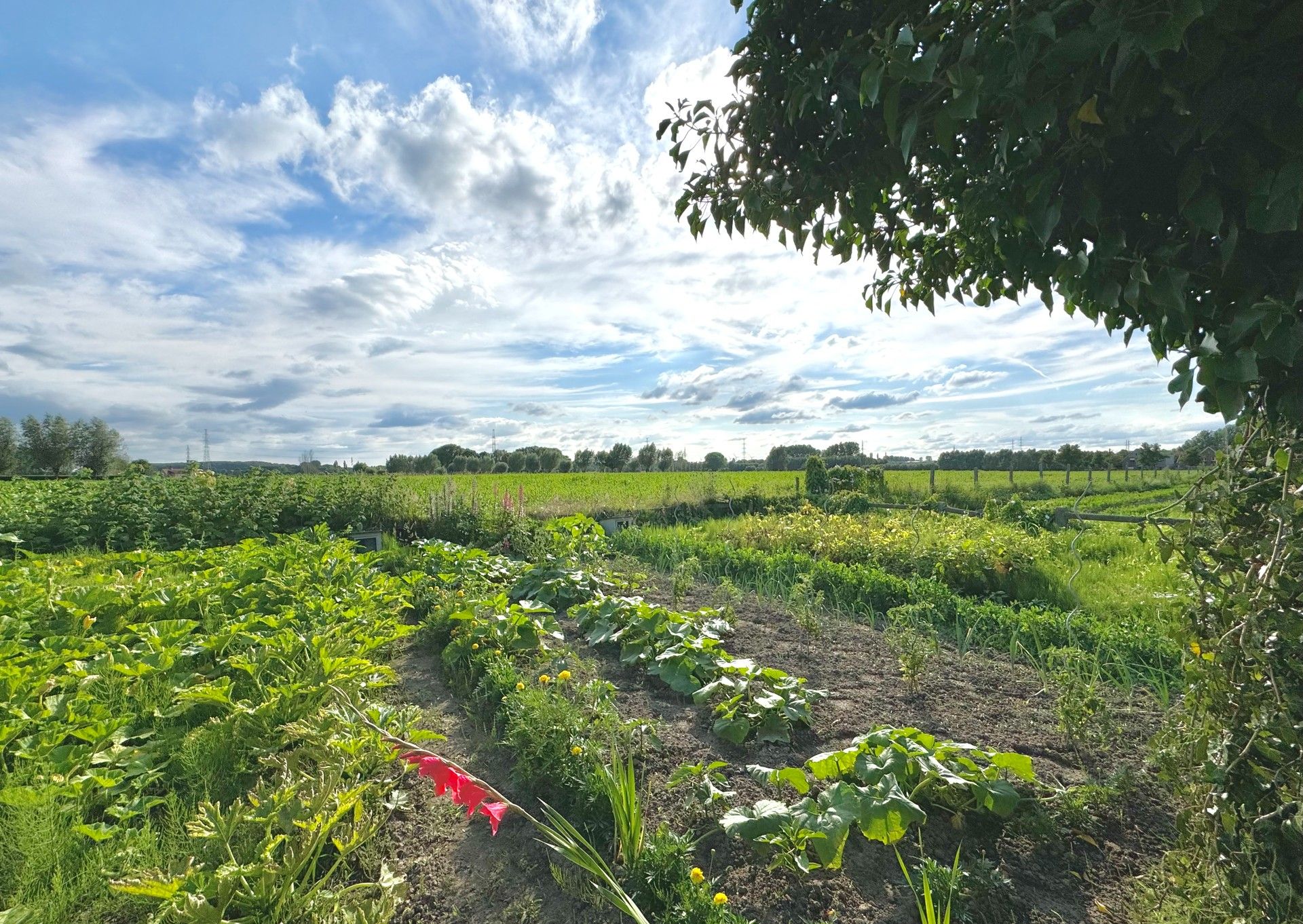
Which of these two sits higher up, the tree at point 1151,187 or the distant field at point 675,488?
the tree at point 1151,187

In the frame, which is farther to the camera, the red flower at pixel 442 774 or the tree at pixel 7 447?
the tree at pixel 7 447

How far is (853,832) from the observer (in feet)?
8.23

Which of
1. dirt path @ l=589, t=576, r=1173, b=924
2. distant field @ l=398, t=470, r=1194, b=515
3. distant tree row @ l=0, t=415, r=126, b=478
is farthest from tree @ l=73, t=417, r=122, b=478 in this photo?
dirt path @ l=589, t=576, r=1173, b=924

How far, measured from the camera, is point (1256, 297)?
133cm

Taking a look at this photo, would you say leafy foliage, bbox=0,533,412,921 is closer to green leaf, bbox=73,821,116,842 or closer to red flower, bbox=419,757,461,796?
green leaf, bbox=73,821,116,842

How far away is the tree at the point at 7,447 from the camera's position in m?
45.9

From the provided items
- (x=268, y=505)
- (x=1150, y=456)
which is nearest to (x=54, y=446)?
(x=268, y=505)

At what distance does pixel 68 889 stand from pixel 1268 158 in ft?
13.0

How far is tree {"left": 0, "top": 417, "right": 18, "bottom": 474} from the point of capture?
1807 inches

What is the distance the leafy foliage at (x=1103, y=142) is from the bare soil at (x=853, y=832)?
1.87 meters

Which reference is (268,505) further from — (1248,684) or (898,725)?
(1248,684)

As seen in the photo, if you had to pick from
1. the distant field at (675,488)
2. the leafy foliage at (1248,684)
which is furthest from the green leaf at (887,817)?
the distant field at (675,488)

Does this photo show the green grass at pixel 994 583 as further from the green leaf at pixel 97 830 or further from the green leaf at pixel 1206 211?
the green leaf at pixel 97 830

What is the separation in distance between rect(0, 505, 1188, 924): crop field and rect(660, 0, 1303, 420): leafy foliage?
118 cm
